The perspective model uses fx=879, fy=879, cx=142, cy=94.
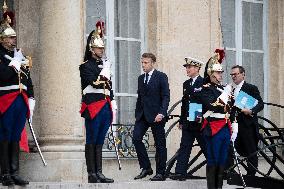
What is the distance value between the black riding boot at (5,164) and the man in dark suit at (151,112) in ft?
7.68

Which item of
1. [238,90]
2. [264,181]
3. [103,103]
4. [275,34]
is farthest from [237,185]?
[275,34]

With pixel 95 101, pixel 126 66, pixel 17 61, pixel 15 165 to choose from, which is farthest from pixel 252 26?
pixel 15 165

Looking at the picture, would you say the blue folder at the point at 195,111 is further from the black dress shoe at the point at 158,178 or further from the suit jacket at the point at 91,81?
the suit jacket at the point at 91,81

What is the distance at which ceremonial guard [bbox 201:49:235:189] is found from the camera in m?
11.9

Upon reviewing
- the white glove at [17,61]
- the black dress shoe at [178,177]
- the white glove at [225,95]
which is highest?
the white glove at [17,61]

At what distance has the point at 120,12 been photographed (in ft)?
48.2

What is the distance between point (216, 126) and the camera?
39.0 ft

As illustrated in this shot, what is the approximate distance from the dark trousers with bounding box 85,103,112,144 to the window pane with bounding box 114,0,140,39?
3288mm

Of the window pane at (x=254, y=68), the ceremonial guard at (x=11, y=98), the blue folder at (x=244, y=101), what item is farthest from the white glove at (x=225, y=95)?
the window pane at (x=254, y=68)

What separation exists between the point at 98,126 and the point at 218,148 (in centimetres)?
167

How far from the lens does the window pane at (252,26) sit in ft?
54.3

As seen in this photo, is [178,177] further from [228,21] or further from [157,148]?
[228,21]

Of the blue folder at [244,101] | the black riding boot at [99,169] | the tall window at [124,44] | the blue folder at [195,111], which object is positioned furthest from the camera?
the tall window at [124,44]

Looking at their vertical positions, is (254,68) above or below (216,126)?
above
